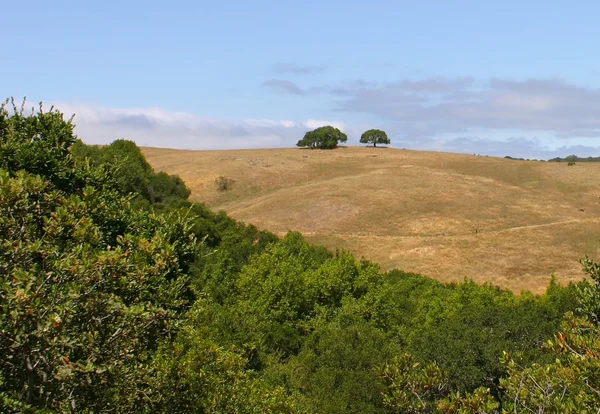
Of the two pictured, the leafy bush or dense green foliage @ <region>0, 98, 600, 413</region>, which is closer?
dense green foliage @ <region>0, 98, 600, 413</region>

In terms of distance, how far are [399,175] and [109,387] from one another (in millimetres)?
121403

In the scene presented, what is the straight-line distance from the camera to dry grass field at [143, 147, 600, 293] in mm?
85688

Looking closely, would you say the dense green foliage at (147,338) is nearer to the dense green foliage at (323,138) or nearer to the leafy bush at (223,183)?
the leafy bush at (223,183)

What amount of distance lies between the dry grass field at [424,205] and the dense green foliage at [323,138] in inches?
234

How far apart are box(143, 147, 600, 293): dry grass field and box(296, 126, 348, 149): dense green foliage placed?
5940 mm

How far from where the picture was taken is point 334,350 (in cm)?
3278

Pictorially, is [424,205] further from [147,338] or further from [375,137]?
[147,338]

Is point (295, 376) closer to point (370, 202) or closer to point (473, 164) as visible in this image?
point (370, 202)

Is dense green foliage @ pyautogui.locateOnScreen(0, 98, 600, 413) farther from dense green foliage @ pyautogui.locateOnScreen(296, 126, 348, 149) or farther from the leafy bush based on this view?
dense green foliage @ pyautogui.locateOnScreen(296, 126, 348, 149)

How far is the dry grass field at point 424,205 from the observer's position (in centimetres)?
8569

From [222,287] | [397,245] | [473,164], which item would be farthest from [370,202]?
[222,287]

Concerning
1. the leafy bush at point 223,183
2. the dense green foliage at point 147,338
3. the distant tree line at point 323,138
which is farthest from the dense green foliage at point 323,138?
the dense green foliage at point 147,338

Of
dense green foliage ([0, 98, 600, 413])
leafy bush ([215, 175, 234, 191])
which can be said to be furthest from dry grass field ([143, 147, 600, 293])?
dense green foliage ([0, 98, 600, 413])

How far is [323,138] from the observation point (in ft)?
549
